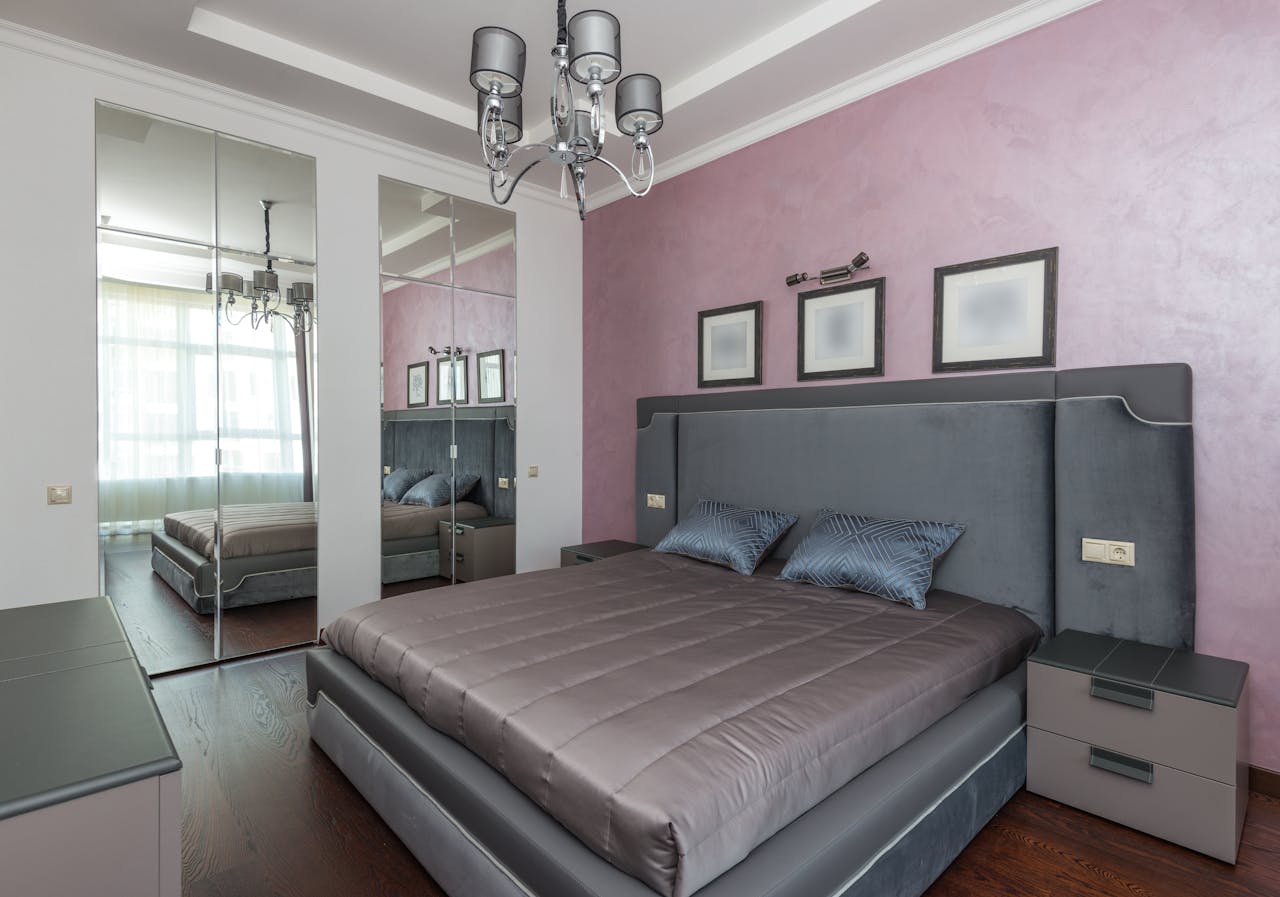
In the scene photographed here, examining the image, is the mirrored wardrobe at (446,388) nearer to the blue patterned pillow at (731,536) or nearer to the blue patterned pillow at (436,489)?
the blue patterned pillow at (436,489)

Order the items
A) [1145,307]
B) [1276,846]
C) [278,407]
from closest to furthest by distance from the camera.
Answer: [1276,846], [1145,307], [278,407]

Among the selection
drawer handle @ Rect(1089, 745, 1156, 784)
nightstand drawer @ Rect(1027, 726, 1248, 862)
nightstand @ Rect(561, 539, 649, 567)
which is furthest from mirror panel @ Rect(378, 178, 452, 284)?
drawer handle @ Rect(1089, 745, 1156, 784)

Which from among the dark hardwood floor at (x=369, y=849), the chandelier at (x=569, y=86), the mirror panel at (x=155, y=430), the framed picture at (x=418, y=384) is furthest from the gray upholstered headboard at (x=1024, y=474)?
the mirror panel at (x=155, y=430)

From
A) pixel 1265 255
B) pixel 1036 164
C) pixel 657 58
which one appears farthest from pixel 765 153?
pixel 1265 255

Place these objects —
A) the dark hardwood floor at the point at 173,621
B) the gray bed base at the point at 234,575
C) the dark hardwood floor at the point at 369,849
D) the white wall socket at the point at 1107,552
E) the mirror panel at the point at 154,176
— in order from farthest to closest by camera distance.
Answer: the gray bed base at the point at 234,575 < the dark hardwood floor at the point at 173,621 < the mirror panel at the point at 154,176 < the white wall socket at the point at 1107,552 < the dark hardwood floor at the point at 369,849

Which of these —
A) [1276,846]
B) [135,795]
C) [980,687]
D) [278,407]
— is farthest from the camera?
[278,407]

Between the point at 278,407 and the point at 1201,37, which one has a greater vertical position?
the point at 1201,37

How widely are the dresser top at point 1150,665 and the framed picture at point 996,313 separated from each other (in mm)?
1085

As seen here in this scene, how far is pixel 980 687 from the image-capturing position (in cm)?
212

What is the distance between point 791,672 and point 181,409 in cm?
311

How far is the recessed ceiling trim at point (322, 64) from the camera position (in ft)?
9.38

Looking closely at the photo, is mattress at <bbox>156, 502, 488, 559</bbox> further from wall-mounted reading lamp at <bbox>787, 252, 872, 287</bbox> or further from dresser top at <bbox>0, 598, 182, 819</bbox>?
wall-mounted reading lamp at <bbox>787, 252, 872, 287</bbox>

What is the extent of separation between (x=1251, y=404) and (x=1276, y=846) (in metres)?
1.35

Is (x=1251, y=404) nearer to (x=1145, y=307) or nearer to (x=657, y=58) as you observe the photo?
(x=1145, y=307)
